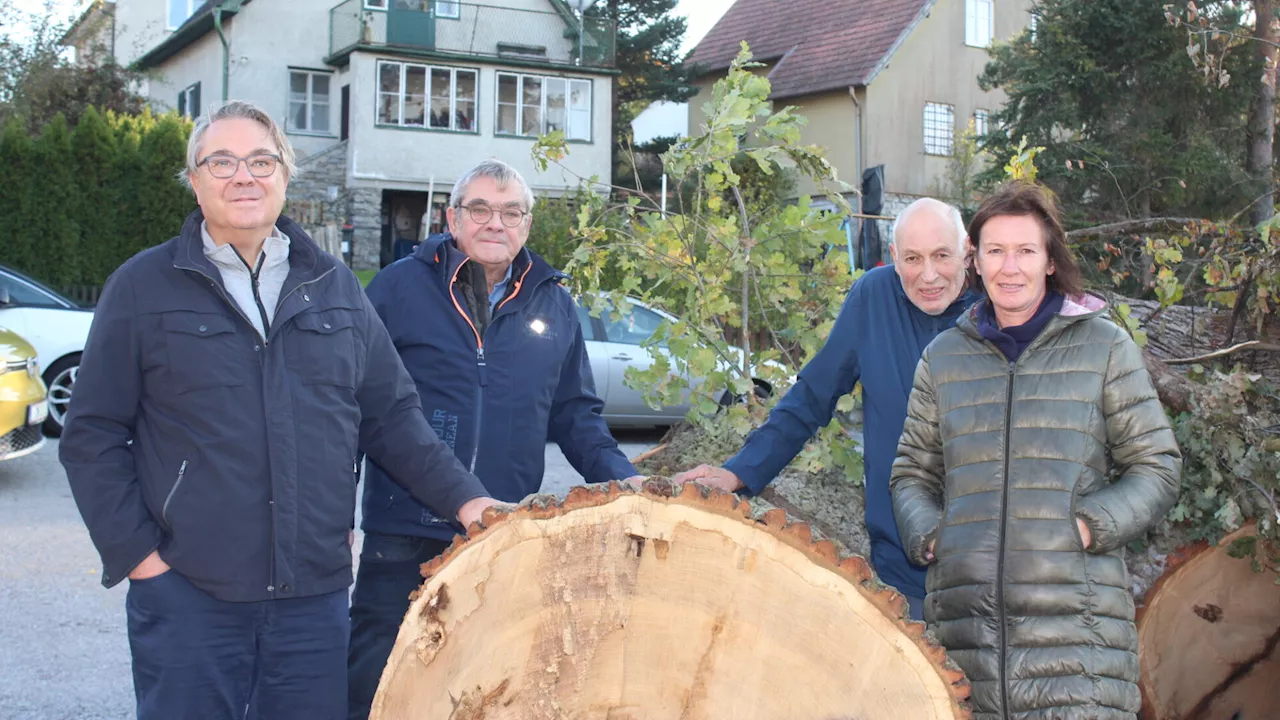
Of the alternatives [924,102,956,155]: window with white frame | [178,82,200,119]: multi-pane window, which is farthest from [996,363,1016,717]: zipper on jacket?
[178,82,200,119]: multi-pane window

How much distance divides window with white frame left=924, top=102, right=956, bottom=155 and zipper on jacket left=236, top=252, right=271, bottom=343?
2720cm

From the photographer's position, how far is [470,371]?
3.26m

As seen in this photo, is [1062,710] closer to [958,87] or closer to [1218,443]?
[1218,443]

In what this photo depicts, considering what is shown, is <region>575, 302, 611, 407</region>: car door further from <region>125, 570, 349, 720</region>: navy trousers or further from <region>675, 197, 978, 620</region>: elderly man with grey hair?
<region>125, 570, 349, 720</region>: navy trousers

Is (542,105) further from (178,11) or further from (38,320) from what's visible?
(38,320)

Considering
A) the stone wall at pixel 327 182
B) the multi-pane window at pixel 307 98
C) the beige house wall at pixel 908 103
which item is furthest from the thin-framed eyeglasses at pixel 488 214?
the multi-pane window at pixel 307 98

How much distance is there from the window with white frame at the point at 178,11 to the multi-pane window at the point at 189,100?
4183 mm

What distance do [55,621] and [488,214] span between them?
3.29 meters

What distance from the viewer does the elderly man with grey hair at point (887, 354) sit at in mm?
3057

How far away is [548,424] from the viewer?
139 inches

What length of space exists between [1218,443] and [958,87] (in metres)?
27.0

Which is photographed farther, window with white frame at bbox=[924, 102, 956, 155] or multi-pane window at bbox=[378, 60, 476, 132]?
window with white frame at bbox=[924, 102, 956, 155]

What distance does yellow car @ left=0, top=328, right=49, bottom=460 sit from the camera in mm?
7781

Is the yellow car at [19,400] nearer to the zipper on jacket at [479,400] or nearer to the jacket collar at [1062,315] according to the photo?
the zipper on jacket at [479,400]
